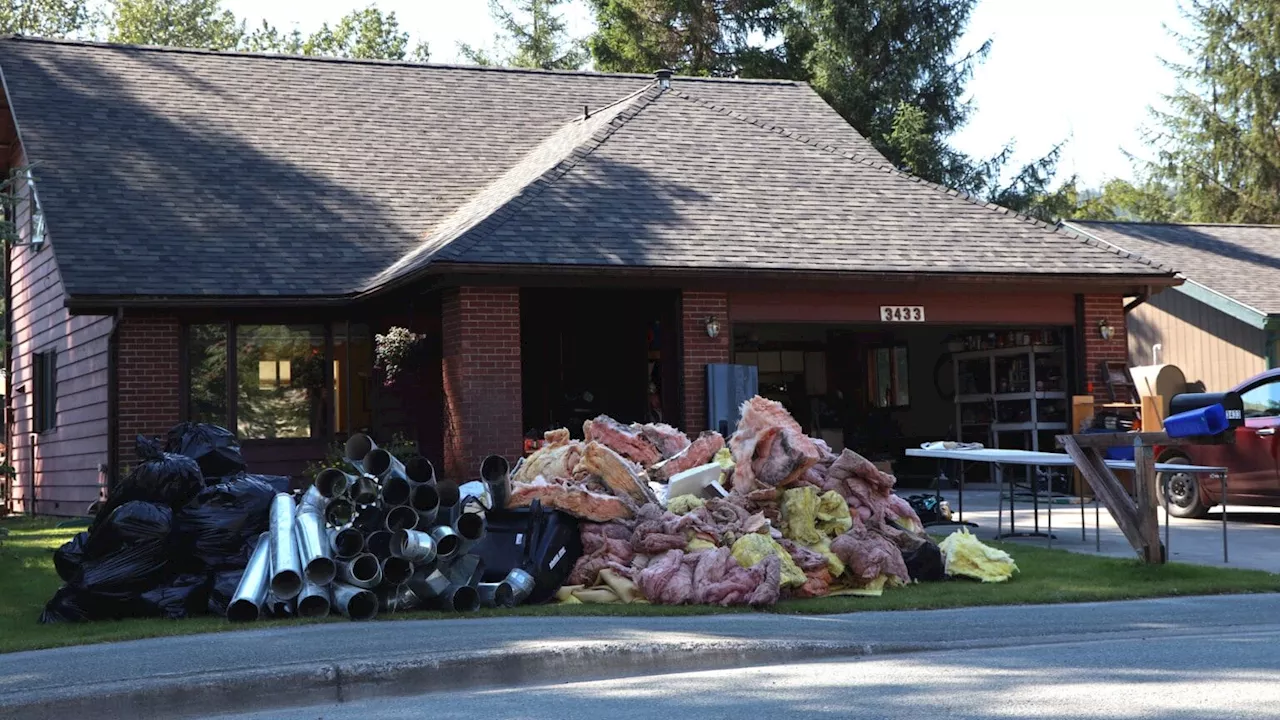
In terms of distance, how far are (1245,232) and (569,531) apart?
2510 centimetres

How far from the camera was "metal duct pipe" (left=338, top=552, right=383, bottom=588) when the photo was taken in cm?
1020

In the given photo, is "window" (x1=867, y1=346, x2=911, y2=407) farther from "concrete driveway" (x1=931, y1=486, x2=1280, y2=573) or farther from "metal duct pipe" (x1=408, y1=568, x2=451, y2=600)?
"metal duct pipe" (x1=408, y1=568, x2=451, y2=600)

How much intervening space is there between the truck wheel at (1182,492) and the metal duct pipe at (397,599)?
383 inches

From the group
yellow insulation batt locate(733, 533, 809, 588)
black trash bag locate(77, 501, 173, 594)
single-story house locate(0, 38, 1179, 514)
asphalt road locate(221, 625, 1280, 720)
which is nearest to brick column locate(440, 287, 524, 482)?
single-story house locate(0, 38, 1179, 514)

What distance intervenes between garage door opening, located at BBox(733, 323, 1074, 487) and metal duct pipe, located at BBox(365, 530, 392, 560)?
13.5 meters

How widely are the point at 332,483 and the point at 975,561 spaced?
5.20 m

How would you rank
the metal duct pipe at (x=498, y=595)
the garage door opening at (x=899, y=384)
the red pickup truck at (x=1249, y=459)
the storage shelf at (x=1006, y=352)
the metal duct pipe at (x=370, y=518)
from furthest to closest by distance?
1. the garage door opening at (x=899, y=384)
2. the storage shelf at (x=1006, y=352)
3. the red pickup truck at (x=1249, y=459)
4. the metal duct pipe at (x=498, y=595)
5. the metal duct pipe at (x=370, y=518)

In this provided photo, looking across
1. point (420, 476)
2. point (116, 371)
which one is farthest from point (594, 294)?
point (420, 476)

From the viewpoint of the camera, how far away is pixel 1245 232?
1268 inches

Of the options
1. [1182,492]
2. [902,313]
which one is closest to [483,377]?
[902,313]

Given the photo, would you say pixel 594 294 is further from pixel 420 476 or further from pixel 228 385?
pixel 420 476

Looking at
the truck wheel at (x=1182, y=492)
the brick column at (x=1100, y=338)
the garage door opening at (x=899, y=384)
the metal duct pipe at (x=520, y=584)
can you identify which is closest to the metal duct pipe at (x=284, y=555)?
the metal duct pipe at (x=520, y=584)

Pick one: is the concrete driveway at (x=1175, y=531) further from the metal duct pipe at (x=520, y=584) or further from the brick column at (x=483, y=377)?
the metal duct pipe at (x=520, y=584)

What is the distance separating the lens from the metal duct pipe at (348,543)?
1012cm
